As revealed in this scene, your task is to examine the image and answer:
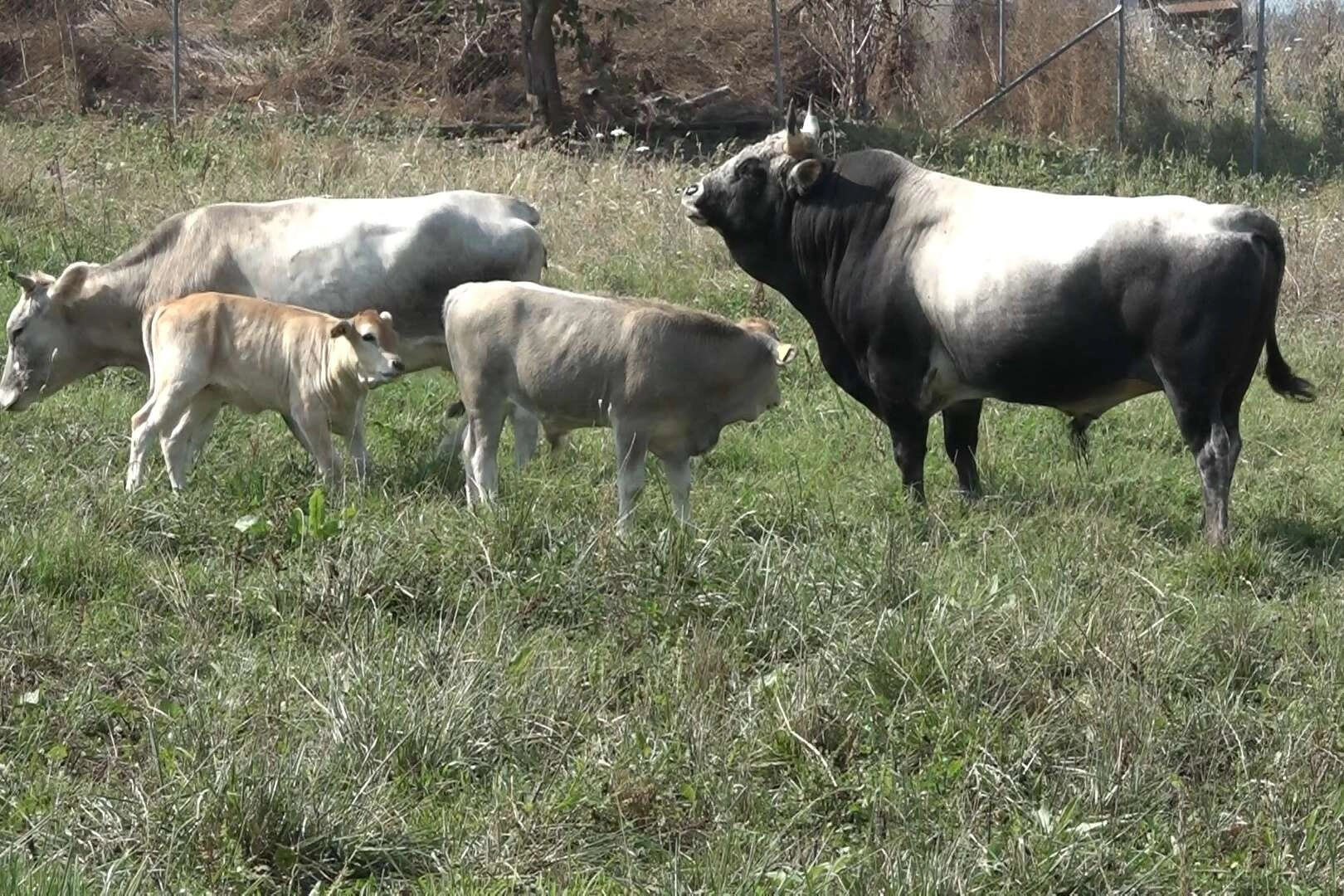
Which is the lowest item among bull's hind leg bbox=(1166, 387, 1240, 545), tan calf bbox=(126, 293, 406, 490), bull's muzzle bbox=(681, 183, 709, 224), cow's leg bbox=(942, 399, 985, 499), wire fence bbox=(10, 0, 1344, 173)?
wire fence bbox=(10, 0, 1344, 173)

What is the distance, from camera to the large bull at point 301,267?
35.8ft

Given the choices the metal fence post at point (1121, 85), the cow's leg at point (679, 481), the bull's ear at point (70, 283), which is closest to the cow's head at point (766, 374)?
the cow's leg at point (679, 481)

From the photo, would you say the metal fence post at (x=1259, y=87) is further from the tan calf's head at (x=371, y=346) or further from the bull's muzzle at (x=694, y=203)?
the tan calf's head at (x=371, y=346)

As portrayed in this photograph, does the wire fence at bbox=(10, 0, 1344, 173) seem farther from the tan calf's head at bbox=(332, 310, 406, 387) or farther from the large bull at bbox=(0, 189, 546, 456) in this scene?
the tan calf's head at bbox=(332, 310, 406, 387)

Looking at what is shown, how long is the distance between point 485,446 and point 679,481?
981 millimetres

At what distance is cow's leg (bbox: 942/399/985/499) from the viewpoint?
10.2 m

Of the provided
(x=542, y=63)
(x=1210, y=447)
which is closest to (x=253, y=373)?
(x=1210, y=447)

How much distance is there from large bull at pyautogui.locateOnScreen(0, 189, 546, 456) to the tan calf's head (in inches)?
59.8

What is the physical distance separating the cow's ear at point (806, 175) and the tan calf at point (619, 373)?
157 centimetres

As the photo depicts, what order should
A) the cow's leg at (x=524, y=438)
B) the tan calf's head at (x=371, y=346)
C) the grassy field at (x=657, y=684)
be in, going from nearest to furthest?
the grassy field at (x=657, y=684)
the tan calf's head at (x=371, y=346)
the cow's leg at (x=524, y=438)

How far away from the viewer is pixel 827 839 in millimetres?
5641

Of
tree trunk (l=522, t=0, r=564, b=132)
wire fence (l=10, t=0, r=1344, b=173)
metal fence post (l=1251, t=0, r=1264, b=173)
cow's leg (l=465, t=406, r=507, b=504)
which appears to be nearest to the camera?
cow's leg (l=465, t=406, r=507, b=504)

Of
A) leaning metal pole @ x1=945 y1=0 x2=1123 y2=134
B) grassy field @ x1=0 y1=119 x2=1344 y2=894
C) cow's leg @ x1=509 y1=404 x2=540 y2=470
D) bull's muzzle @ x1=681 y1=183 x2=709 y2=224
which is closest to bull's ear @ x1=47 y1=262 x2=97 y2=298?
grassy field @ x1=0 y1=119 x2=1344 y2=894

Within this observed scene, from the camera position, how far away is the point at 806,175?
34.0ft
